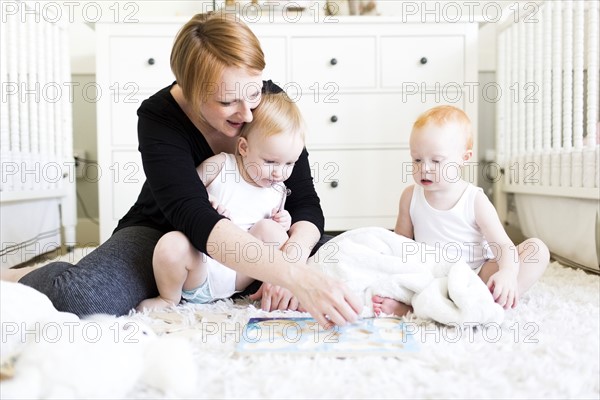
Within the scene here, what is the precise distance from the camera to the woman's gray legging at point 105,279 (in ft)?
3.16

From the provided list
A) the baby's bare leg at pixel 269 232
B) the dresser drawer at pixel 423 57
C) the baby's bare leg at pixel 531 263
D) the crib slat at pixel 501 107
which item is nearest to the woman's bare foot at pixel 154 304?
the baby's bare leg at pixel 269 232

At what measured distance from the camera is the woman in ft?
2.97

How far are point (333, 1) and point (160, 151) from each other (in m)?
1.56

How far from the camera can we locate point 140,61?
2.09 metres

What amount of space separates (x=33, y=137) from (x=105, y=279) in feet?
3.34

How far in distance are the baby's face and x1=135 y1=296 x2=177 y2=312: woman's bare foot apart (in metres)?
0.56

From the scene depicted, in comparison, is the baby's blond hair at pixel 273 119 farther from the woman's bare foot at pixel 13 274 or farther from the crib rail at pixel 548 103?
the crib rail at pixel 548 103

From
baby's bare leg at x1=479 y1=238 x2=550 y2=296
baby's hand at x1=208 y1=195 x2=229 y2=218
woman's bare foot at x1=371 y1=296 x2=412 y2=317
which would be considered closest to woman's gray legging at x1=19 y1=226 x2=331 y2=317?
baby's hand at x1=208 y1=195 x2=229 y2=218

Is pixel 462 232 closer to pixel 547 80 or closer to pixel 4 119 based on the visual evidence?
pixel 547 80

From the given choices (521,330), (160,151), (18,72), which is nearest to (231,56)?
(160,151)

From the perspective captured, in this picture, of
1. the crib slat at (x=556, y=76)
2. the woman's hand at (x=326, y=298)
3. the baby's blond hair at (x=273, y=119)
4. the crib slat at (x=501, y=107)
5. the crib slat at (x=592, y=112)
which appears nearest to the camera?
the woman's hand at (x=326, y=298)

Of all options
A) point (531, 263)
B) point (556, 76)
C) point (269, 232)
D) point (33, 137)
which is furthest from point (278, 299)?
point (556, 76)

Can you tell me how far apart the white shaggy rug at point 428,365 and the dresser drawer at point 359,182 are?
3.72ft

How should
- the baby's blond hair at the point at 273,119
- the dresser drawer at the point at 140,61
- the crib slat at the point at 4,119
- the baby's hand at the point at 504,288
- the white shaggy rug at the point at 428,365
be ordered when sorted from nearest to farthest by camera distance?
the white shaggy rug at the point at 428,365
the baby's hand at the point at 504,288
the baby's blond hair at the point at 273,119
the crib slat at the point at 4,119
the dresser drawer at the point at 140,61
